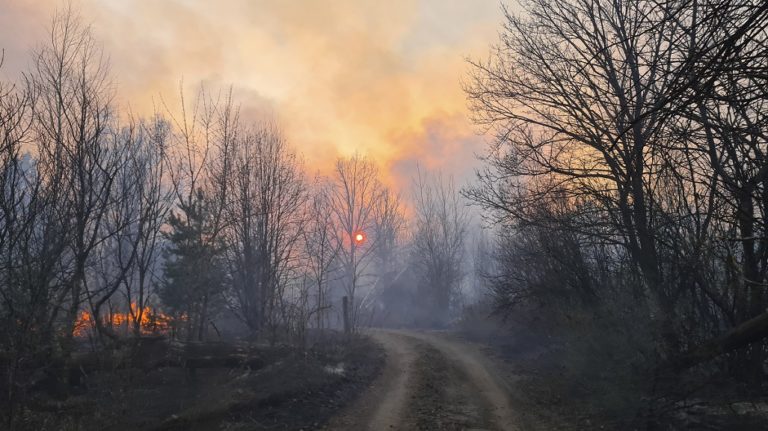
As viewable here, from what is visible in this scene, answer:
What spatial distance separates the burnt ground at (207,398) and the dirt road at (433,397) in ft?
2.53

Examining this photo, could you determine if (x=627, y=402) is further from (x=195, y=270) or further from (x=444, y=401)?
(x=195, y=270)

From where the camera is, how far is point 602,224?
35.0 feet

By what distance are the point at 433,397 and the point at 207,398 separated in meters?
5.91

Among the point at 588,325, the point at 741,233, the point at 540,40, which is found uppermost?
the point at 540,40

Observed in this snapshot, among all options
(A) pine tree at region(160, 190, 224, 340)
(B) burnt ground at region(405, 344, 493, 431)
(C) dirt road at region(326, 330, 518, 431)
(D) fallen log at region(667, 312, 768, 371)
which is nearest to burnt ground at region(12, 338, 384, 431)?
(C) dirt road at region(326, 330, 518, 431)

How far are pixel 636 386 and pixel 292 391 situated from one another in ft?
25.2

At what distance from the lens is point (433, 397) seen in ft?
40.5

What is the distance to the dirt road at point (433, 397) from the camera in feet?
32.5

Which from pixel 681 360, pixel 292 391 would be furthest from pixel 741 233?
pixel 292 391

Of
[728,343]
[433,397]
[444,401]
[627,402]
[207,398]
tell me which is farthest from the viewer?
[433,397]

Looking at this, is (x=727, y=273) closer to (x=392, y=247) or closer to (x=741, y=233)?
(x=741, y=233)

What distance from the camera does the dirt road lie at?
9.91 metres

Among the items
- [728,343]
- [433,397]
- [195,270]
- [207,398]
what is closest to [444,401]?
[433,397]

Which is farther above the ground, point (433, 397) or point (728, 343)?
point (728, 343)
